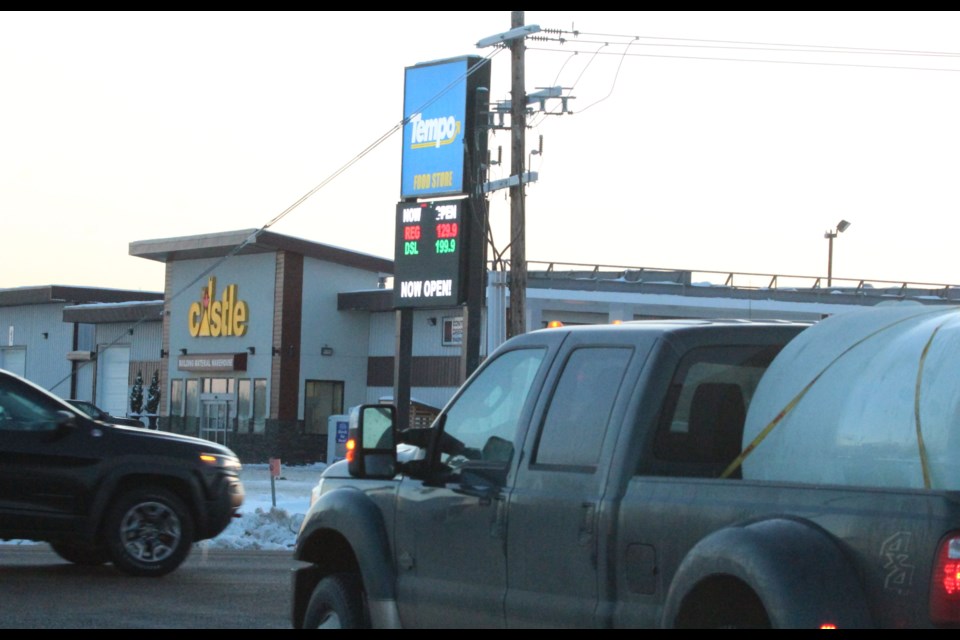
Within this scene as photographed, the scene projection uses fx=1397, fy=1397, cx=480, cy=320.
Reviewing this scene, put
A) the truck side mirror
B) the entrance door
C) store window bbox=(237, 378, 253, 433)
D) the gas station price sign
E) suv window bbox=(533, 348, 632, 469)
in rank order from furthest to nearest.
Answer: the entrance door
store window bbox=(237, 378, 253, 433)
the gas station price sign
the truck side mirror
suv window bbox=(533, 348, 632, 469)

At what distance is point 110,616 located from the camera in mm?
10180

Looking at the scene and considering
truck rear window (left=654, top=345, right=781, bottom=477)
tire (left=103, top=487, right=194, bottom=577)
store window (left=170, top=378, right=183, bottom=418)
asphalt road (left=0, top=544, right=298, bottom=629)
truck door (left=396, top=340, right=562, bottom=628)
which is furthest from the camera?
store window (left=170, top=378, right=183, bottom=418)

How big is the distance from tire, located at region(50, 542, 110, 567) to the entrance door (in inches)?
1576

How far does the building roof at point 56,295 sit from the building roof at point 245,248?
10.4 meters

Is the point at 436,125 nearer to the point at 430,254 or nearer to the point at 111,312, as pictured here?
the point at 430,254

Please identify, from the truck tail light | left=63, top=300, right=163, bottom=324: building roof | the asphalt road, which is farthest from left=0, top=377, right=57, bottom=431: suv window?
left=63, top=300, right=163, bottom=324: building roof

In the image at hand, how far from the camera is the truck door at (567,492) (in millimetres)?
5262

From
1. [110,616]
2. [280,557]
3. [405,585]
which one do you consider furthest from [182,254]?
[405,585]

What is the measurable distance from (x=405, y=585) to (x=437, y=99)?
23.1m

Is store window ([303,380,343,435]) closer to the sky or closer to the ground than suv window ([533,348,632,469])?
closer to the ground

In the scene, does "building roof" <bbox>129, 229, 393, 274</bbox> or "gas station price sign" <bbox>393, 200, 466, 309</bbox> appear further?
"building roof" <bbox>129, 229, 393, 274</bbox>

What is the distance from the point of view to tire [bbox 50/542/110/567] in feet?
44.2

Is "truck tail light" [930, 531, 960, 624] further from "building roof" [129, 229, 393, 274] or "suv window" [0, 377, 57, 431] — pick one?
"building roof" [129, 229, 393, 274]

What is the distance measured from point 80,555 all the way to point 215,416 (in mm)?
41634
